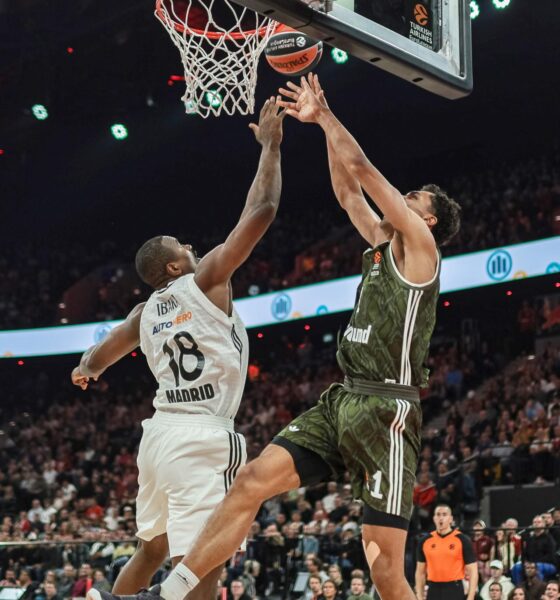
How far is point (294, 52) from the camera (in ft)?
20.0

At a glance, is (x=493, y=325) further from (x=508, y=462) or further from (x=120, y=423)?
(x=120, y=423)

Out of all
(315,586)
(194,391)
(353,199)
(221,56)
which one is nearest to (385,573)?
(194,391)

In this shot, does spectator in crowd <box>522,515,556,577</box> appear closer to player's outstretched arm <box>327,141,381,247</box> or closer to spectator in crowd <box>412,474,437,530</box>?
spectator in crowd <box>412,474,437,530</box>

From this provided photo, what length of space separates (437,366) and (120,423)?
7963 millimetres

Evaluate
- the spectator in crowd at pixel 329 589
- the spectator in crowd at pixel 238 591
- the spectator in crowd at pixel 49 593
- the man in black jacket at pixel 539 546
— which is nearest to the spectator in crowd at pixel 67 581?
the spectator in crowd at pixel 49 593

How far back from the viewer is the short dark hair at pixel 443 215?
17.0 feet

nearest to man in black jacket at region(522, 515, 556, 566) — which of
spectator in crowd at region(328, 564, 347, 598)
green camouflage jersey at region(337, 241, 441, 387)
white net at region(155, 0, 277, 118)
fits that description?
spectator in crowd at region(328, 564, 347, 598)

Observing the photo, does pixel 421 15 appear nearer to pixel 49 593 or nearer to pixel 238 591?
pixel 238 591

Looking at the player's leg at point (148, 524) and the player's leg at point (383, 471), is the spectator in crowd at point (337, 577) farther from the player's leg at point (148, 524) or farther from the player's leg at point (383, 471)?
the player's leg at point (383, 471)

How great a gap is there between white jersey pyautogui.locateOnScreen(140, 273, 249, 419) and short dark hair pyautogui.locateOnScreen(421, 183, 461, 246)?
1154 mm

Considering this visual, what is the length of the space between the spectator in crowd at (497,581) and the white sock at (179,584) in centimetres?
692

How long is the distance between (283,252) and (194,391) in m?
19.4

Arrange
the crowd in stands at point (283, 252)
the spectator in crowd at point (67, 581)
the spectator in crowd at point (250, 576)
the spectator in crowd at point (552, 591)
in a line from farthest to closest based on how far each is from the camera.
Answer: the crowd in stands at point (283, 252) → the spectator in crowd at point (67, 581) → the spectator in crowd at point (250, 576) → the spectator in crowd at point (552, 591)

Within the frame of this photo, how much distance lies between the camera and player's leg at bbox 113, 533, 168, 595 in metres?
5.34
